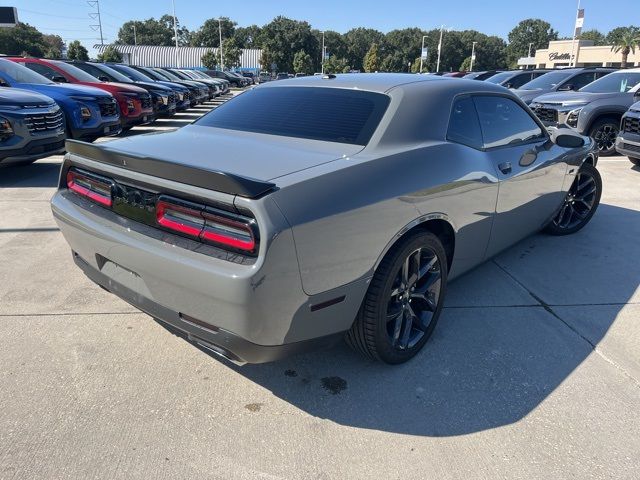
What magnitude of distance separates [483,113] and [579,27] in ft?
143

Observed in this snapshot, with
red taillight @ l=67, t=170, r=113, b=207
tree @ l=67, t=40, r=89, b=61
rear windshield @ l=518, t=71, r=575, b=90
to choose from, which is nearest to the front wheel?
red taillight @ l=67, t=170, r=113, b=207

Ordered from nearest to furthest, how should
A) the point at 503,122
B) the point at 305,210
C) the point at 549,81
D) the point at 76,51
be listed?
1. the point at 305,210
2. the point at 503,122
3. the point at 549,81
4. the point at 76,51

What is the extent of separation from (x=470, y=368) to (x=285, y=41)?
3955 inches

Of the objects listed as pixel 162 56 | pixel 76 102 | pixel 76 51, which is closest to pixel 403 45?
pixel 162 56

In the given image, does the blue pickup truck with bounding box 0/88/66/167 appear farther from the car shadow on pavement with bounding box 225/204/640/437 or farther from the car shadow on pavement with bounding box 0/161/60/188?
the car shadow on pavement with bounding box 225/204/640/437

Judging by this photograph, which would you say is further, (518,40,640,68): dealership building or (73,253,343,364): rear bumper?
(518,40,640,68): dealership building

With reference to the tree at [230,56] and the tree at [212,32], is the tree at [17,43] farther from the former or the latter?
the tree at [212,32]

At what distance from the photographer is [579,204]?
205 inches

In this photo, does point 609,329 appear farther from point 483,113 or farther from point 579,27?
point 579,27

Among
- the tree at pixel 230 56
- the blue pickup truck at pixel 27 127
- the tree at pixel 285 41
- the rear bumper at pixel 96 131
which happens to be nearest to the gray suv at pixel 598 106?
the rear bumper at pixel 96 131

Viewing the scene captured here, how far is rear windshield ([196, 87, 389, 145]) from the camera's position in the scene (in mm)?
2842

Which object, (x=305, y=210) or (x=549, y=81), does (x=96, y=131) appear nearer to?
(x=305, y=210)

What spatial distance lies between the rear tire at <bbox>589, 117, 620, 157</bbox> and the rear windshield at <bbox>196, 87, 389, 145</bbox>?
812cm

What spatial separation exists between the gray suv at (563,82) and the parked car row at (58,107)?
30.5ft
